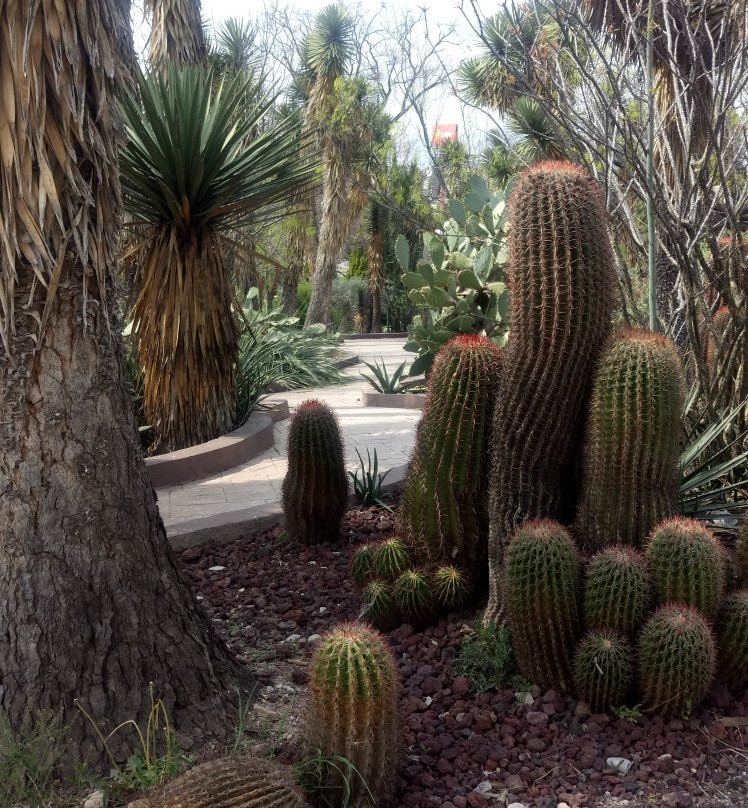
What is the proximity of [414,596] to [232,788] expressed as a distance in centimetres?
155

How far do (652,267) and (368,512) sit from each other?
2.28 meters

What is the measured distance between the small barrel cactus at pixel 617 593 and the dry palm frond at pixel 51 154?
1836 millimetres

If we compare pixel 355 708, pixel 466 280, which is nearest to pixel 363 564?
pixel 355 708

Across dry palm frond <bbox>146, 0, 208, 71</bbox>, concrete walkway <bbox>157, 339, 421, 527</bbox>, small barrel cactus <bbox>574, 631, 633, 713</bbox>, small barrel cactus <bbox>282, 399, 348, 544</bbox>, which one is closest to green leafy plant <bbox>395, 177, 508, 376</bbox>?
concrete walkway <bbox>157, 339, 421, 527</bbox>

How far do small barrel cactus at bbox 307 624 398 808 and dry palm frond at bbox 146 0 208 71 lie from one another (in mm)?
9481

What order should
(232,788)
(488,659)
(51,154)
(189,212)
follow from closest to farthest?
(232,788) < (51,154) < (488,659) < (189,212)

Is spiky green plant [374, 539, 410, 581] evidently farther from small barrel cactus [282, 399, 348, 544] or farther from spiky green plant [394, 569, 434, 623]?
small barrel cactus [282, 399, 348, 544]

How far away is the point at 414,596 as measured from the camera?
3.52 metres

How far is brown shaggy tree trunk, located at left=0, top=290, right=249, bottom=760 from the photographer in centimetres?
252

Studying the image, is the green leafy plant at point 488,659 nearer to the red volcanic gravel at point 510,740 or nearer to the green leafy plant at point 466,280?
the red volcanic gravel at point 510,740

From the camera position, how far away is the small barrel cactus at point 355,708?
2344 millimetres

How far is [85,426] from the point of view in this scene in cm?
260

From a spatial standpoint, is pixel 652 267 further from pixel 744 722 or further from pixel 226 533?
pixel 226 533

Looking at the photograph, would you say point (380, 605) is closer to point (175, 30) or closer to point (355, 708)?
point (355, 708)
